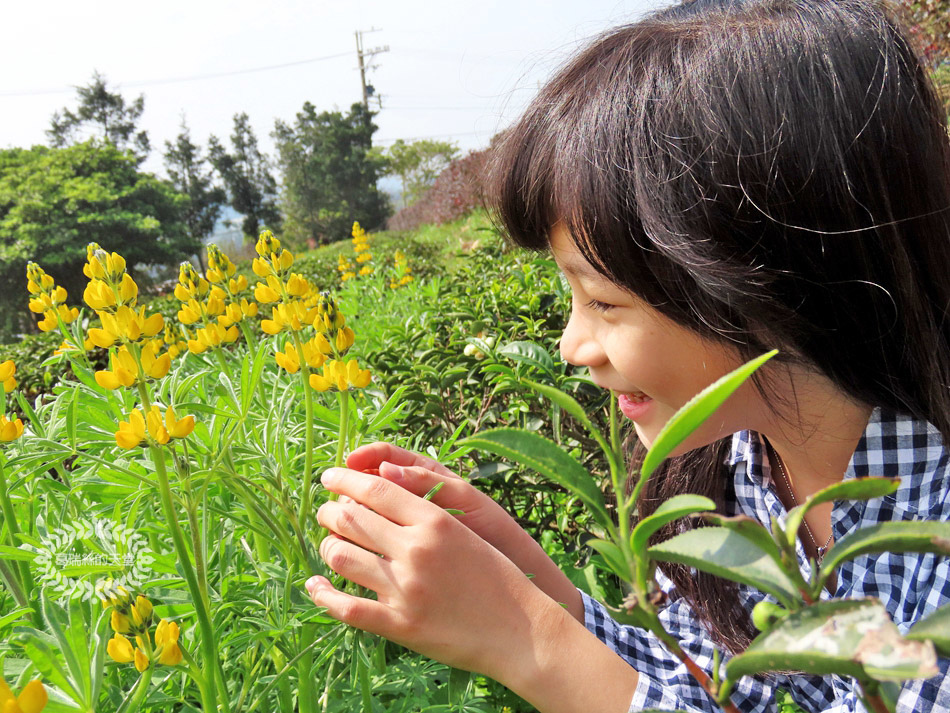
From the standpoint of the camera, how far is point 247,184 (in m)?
33.5

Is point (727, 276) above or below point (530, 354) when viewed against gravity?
above

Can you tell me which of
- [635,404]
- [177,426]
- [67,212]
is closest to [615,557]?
[177,426]

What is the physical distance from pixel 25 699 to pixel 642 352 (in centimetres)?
75

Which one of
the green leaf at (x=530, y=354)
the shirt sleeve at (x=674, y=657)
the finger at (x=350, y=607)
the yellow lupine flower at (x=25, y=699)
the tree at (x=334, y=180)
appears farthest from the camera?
the tree at (x=334, y=180)

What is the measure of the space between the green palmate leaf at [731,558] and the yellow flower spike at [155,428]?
0.46m

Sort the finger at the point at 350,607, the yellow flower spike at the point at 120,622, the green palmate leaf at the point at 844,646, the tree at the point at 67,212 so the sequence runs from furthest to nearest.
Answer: the tree at the point at 67,212, the finger at the point at 350,607, the yellow flower spike at the point at 120,622, the green palmate leaf at the point at 844,646

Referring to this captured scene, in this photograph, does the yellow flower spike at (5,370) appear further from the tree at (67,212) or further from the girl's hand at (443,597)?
the tree at (67,212)

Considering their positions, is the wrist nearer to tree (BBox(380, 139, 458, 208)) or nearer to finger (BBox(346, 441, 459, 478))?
finger (BBox(346, 441, 459, 478))

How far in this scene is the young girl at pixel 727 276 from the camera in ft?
2.56

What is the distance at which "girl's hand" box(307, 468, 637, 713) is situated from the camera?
0.73 meters

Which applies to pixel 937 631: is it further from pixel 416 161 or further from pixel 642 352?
pixel 416 161

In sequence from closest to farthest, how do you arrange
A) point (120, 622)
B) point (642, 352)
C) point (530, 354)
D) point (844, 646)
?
point (844, 646)
point (120, 622)
point (642, 352)
point (530, 354)

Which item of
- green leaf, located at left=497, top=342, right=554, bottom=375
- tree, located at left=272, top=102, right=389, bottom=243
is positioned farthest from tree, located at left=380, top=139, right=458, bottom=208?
green leaf, located at left=497, top=342, right=554, bottom=375

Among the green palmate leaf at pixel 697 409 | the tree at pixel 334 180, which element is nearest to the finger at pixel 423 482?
the green palmate leaf at pixel 697 409
